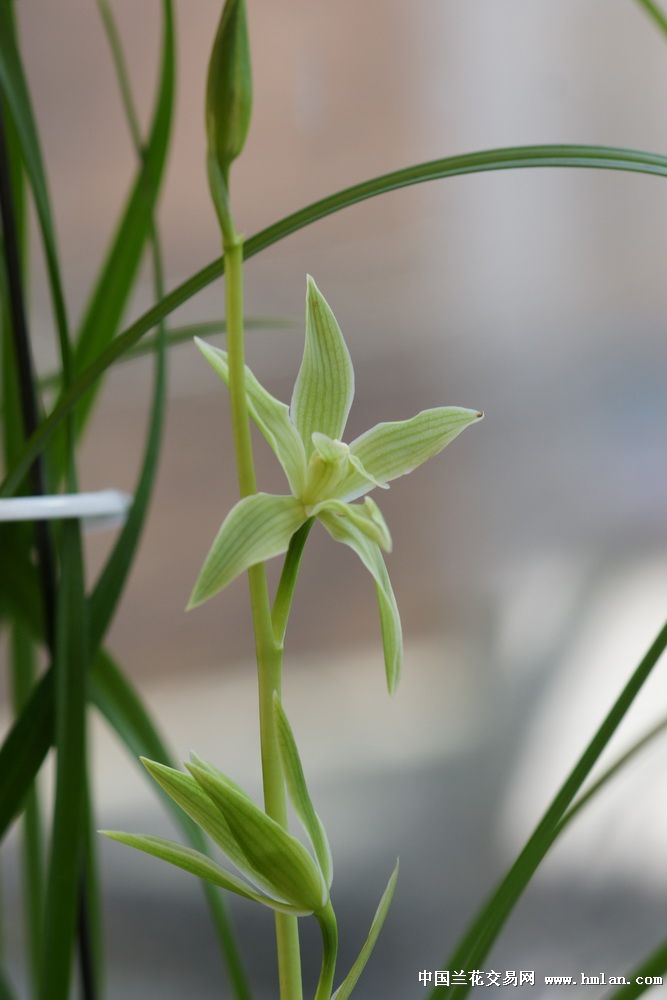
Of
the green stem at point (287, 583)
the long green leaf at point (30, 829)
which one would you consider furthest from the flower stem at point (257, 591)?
the long green leaf at point (30, 829)

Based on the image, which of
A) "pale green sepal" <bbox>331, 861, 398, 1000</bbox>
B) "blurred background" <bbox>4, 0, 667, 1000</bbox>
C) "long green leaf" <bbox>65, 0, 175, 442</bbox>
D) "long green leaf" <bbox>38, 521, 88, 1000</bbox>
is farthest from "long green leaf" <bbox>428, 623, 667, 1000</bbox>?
"blurred background" <bbox>4, 0, 667, 1000</bbox>

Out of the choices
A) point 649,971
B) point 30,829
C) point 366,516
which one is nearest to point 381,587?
point 366,516

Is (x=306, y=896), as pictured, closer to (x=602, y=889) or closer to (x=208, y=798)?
(x=208, y=798)

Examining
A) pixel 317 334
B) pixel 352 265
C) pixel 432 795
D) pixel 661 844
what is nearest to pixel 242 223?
pixel 352 265

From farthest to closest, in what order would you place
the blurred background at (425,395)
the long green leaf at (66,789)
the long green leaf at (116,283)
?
the blurred background at (425,395) < the long green leaf at (116,283) < the long green leaf at (66,789)

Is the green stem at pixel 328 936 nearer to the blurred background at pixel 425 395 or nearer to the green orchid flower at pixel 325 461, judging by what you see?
the green orchid flower at pixel 325 461

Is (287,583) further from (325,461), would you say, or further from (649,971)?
(649,971)

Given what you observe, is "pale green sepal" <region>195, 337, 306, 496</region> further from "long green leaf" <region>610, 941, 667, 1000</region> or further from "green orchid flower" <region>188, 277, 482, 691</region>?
"long green leaf" <region>610, 941, 667, 1000</region>
